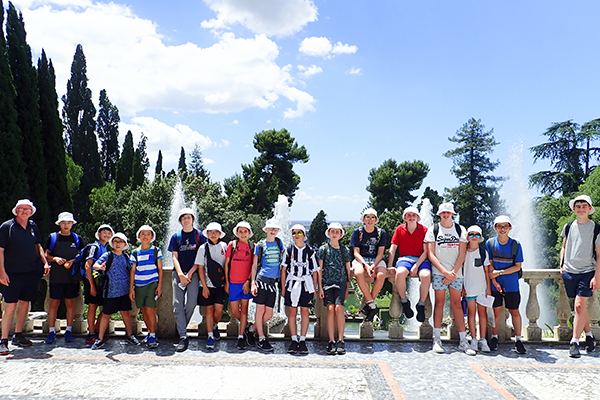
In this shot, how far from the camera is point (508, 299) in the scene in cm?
552

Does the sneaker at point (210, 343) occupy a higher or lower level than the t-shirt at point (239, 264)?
lower

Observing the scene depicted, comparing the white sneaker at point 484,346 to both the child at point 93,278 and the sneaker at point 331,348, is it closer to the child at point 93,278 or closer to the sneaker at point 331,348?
the sneaker at point 331,348

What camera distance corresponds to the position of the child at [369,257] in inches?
215

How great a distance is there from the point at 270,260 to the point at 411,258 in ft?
6.12

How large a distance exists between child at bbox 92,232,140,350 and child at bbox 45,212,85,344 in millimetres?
541

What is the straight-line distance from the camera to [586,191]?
22.5 m

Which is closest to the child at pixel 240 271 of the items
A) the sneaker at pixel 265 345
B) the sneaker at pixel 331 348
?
the sneaker at pixel 265 345

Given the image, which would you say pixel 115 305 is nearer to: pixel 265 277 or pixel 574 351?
pixel 265 277

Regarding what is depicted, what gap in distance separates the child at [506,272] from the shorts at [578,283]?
67 cm

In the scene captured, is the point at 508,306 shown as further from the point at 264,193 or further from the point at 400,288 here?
the point at 264,193

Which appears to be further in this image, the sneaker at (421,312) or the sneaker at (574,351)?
the sneaker at (421,312)

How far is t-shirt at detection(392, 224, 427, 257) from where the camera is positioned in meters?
5.61

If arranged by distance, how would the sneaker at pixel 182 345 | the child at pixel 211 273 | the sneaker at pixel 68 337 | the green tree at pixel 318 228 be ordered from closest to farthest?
the sneaker at pixel 182 345 < the child at pixel 211 273 < the sneaker at pixel 68 337 < the green tree at pixel 318 228

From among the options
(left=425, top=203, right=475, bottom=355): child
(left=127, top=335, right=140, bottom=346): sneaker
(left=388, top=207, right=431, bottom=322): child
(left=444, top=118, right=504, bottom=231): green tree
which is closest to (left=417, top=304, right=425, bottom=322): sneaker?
(left=388, top=207, right=431, bottom=322): child
